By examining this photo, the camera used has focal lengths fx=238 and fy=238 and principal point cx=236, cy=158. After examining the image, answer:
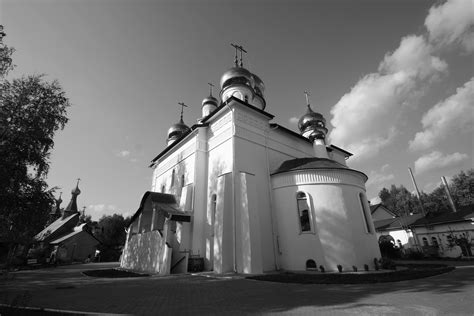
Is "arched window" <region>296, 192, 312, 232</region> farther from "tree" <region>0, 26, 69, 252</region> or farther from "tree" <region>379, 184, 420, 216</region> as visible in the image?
"tree" <region>379, 184, 420, 216</region>

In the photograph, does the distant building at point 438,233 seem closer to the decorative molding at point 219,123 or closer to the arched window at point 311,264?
the arched window at point 311,264

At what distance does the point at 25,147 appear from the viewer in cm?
1092

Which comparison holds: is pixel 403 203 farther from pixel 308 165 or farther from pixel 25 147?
pixel 25 147

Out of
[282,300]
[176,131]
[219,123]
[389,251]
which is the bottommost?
[282,300]

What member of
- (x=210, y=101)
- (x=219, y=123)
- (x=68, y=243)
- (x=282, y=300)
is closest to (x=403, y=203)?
(x=210, y=101)

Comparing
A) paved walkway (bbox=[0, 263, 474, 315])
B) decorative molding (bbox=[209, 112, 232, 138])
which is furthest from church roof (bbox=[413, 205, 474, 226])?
decorative molding (bbox=[209, 112, 232, 138])

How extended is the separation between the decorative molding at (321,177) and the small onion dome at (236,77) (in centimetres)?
944

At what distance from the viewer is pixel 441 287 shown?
6.96m

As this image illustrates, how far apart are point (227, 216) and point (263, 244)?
8.49 ft

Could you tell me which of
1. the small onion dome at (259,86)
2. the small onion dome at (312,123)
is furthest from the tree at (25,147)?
the small onion dome at (312,123)

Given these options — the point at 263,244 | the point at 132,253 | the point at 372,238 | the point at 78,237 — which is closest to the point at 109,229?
the point at 78,237

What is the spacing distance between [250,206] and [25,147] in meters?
11.0

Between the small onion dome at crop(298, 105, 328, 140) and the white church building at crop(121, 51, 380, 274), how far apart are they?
1803mm

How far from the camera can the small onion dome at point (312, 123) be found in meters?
21.7
